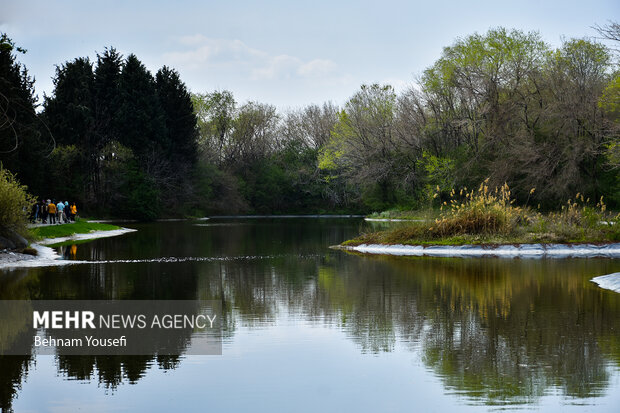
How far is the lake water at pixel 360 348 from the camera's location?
7.59 m

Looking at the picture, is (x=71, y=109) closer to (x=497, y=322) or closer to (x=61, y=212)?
(x=61, y=212)

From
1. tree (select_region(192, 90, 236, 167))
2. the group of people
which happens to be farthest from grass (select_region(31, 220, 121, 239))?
tree (select_region(192, 90, 236, 167))

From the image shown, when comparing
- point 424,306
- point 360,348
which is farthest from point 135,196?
point 360,348

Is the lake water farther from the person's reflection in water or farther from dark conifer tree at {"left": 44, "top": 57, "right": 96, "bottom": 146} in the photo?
dark conifer tree at {"left": 44, "top": 57, "right": 96, "bottom": 146}

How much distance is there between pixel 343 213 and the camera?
9094cm

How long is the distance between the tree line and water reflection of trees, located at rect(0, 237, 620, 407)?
398 inches

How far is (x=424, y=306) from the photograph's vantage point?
44.4ft

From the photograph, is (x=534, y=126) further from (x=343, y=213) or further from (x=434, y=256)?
(x=343, y=213)

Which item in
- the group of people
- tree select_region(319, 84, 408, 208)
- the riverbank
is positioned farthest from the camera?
tree select_region(319, 84, 408, 208)

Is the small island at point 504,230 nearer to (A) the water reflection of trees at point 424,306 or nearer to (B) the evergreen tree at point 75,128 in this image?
(A) the water reflection of trees at point 424,306

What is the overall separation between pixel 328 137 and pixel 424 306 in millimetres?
83484

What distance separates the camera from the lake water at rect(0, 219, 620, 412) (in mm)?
7590

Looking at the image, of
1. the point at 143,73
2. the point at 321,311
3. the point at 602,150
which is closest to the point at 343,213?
the point at 143,73

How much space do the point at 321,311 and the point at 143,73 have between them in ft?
211
